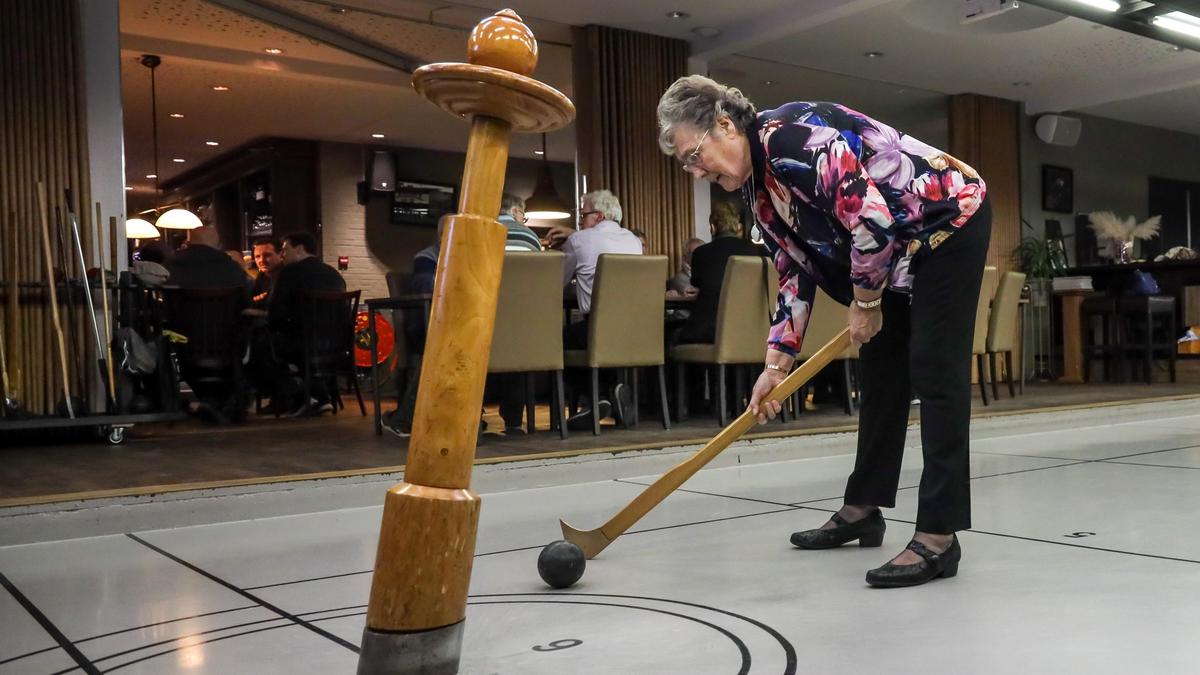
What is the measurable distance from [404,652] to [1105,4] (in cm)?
684

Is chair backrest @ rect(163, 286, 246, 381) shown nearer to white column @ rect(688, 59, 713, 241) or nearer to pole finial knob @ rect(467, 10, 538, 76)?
white column @ rect(688, 59, 713, 241)

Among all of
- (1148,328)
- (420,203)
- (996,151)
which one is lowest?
(1148,328)

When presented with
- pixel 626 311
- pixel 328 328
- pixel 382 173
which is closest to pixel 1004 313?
pixel 626 311

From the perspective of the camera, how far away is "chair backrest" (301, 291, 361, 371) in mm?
6379

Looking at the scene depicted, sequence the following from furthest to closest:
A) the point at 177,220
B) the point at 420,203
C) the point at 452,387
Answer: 1. the point at 420,203
2. the point at 177,220
3. the point at 452,387

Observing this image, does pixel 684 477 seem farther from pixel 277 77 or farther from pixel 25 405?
pixel 277 77

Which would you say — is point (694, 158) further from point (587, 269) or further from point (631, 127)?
point (631, 127)

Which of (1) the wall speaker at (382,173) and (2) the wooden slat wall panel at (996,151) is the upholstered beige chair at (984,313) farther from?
(1) the wall speaker at (382,173)

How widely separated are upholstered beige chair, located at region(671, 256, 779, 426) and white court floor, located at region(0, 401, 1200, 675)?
1.82 meters

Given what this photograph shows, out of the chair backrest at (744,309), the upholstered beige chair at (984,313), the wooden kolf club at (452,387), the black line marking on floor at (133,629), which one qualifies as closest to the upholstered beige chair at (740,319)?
the chair backrest at (744,309)

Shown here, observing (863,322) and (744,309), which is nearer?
(863,322)

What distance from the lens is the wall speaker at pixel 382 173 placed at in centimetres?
1127

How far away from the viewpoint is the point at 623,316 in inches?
191

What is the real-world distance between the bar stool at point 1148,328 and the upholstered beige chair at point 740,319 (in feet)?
16.1
